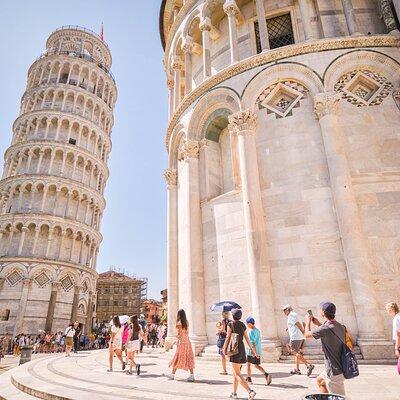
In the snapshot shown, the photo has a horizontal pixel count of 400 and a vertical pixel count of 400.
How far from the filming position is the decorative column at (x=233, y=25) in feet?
44.4

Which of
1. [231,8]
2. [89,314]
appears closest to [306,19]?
[231,8]

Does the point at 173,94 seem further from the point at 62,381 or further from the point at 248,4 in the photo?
the point at 62,381

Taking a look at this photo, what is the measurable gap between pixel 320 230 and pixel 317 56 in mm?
6507

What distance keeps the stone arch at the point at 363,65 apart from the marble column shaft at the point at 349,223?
0.93m

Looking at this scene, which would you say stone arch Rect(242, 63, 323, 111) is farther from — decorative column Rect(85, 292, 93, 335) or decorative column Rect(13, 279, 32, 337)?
decorative column Rect(85, 292, 93, 335)

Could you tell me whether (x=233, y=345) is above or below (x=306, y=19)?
below

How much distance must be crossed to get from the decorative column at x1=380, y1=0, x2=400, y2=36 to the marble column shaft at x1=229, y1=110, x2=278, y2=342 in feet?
20.2

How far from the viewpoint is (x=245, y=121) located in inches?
468

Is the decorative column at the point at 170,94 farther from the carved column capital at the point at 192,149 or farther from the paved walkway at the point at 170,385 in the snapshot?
the paved walkway at the point at 170,385

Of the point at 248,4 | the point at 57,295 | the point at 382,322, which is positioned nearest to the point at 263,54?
the point at 248,4

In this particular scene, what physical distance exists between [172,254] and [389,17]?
12.8 m

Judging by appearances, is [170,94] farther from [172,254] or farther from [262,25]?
[172,254]

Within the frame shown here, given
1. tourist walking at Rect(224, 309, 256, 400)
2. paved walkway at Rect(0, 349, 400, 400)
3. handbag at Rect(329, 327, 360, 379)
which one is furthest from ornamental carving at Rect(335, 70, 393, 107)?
handbag at Rect(329, 327, 360, 379)

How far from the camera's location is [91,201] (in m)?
41.5
